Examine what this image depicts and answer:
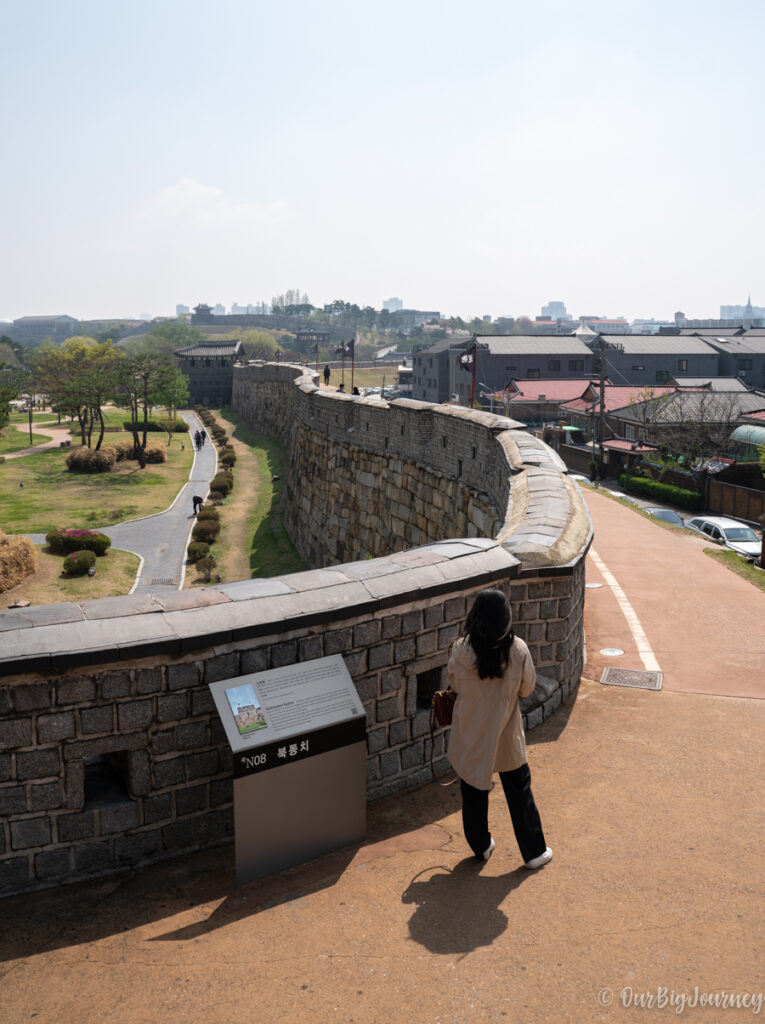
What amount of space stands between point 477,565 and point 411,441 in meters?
10.3

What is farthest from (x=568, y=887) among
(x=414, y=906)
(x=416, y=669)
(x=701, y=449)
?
(x=701, y=449)

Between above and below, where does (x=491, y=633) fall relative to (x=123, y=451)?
above

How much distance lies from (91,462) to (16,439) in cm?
1838

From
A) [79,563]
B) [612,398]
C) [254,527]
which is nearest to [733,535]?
[254,527]

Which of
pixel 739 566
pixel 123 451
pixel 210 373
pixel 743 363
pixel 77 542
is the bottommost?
pixel 77 542

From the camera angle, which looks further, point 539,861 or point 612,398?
point 612,398

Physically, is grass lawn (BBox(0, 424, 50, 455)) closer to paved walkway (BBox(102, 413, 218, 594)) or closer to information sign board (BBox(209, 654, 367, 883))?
paved walkway (BBox(102, 413, 218, 594))

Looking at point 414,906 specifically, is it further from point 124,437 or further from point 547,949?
point 124,437

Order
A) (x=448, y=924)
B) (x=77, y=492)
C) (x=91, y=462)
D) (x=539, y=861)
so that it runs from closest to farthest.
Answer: (x=448, y=924)
(x=539, y=861)
(x=77, y=492)
(x=91, y=462)

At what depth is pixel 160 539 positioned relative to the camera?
32250 mm

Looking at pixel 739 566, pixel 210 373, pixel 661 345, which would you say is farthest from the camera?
pixel 210 373

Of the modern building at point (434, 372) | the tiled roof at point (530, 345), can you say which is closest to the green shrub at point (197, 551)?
the tiled roof at point (530, 345)

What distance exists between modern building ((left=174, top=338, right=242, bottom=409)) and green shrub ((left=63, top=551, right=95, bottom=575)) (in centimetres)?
6360

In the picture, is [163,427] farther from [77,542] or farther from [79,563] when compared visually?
[79,563]
